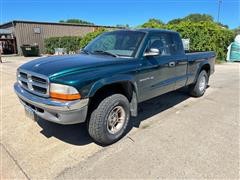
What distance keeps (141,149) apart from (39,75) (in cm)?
186

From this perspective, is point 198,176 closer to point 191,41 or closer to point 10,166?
point 10,166

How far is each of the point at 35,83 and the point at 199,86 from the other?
15.0ft

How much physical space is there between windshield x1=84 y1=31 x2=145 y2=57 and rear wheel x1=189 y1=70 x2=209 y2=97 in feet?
8.96

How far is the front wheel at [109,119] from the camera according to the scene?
3.18m

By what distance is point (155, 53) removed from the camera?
3.83 meters

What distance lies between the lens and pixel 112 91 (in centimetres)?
348

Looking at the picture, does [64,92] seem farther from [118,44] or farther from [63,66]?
[118,44]

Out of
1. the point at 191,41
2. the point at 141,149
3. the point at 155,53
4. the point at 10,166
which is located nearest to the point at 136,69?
the point at 155,53

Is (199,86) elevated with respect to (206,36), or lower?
lower

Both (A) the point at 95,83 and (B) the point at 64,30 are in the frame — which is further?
(B) the point at 64,30

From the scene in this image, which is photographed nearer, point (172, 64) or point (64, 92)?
point (64, 92)

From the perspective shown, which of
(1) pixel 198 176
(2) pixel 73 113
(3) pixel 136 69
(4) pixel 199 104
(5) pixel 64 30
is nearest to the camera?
(1) pixel 198 176

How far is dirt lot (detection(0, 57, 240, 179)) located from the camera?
2.81 m

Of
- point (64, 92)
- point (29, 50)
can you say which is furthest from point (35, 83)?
point (29, 50)
